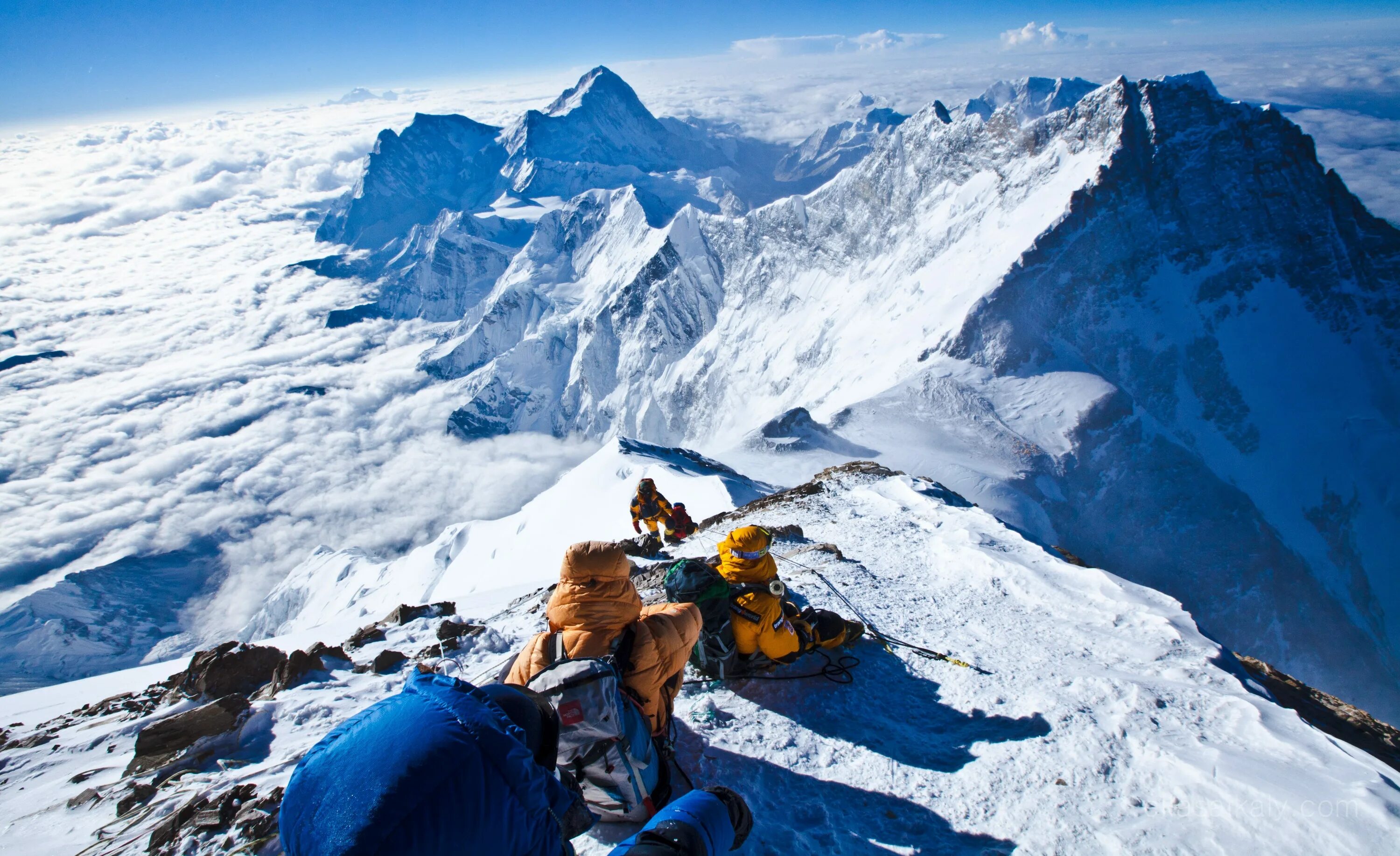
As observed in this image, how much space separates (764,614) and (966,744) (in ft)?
7.00

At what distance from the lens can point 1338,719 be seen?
22.3 feet

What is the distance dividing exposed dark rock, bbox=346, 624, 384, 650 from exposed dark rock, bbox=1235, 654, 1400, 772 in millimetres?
11627

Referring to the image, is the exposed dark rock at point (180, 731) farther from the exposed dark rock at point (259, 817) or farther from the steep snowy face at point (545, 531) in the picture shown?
the steep snowy face at point (545, 531)

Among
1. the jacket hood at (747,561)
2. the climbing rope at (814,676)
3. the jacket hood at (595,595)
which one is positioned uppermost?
the jacket hood at (595,595)

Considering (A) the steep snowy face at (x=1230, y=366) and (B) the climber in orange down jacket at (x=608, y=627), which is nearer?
(B) the climber in orange down jacket at (x=608, y=627)

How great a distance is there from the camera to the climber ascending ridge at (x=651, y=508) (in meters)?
16.1

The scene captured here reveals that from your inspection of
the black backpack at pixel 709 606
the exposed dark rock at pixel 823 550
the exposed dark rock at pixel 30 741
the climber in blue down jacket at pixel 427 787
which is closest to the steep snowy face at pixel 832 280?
the exposed dark rock at pixel 823 550

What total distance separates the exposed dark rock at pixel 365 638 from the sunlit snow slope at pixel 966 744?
5.8 inches

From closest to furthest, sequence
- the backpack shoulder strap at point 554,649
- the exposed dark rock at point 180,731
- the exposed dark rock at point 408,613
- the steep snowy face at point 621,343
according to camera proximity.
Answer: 1. the backpack shoulder strap at point 554,649
2. the exposed dark rock at point 180,731
3. the exposed dark rock at point 408,613
4. the steep snowy face at point 621,343

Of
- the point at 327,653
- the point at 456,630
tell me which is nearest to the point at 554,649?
the point at 456,630

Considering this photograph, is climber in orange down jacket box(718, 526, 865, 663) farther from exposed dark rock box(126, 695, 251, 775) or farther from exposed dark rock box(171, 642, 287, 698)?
exposed dark rock box(171, 642, 287, 698)

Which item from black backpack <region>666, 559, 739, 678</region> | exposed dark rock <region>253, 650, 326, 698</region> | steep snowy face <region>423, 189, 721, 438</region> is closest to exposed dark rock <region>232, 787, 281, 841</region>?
exposed dark rock <region>253, 650, 326, 698</region>

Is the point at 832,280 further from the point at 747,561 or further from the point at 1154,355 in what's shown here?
the point at 747,561

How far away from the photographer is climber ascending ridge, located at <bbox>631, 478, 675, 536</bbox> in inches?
633
